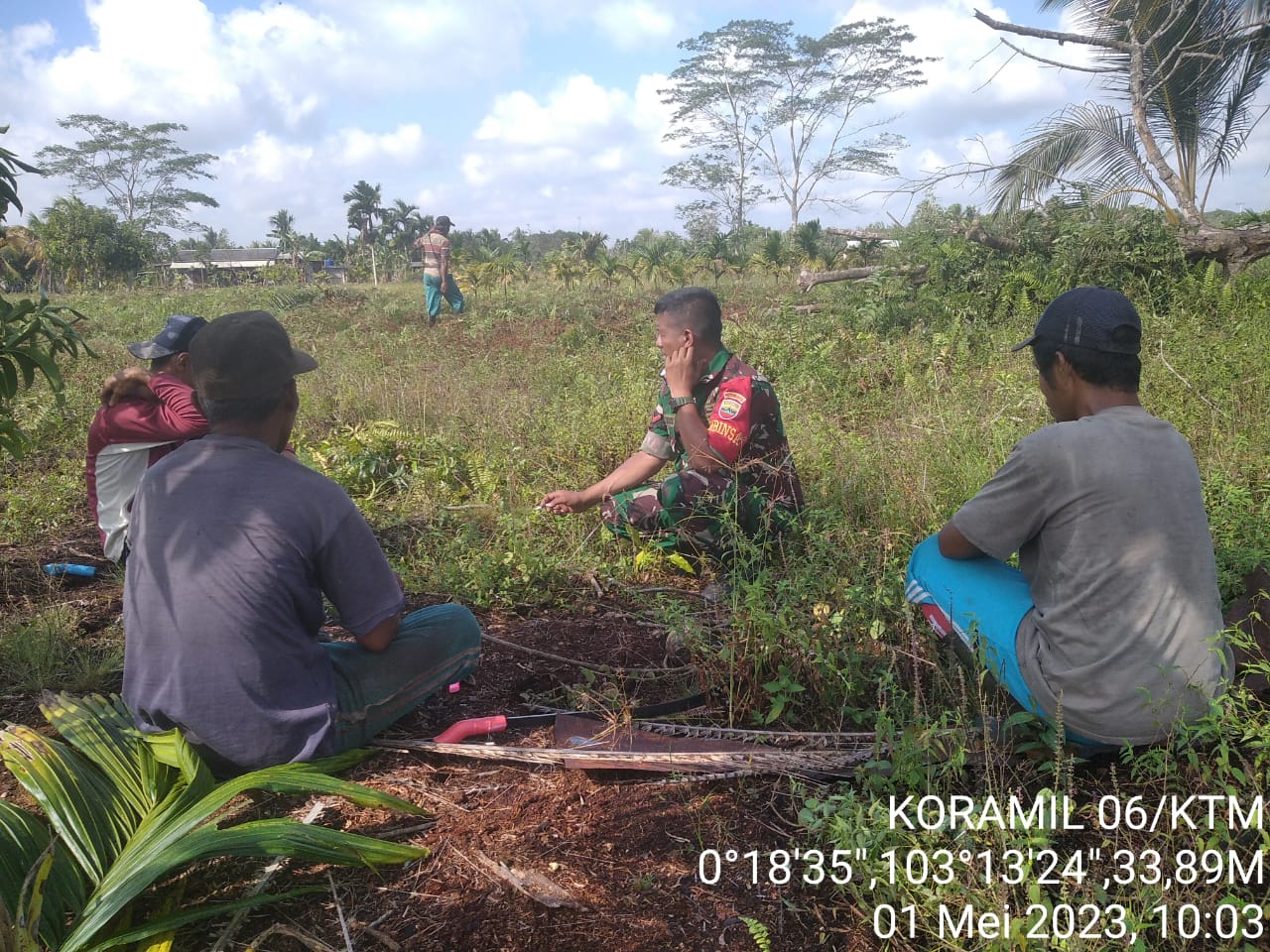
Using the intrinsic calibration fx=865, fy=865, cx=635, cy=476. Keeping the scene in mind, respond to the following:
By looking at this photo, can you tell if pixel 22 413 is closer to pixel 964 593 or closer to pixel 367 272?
pixel 964 593

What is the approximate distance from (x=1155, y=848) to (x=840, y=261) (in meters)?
14.2

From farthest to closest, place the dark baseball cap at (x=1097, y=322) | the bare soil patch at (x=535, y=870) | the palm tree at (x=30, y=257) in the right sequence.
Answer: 1. the palm tree at (x=30, y=257)
2. the dark baseball cap at (x=1097, y=322)
3. the bare soil patch at (x=535, y=870)

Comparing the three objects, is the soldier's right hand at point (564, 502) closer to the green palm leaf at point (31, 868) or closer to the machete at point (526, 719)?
the machete at point (526, 719)

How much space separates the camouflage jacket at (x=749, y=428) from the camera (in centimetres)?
376

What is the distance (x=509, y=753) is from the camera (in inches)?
95.6

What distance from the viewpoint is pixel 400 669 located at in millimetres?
2557

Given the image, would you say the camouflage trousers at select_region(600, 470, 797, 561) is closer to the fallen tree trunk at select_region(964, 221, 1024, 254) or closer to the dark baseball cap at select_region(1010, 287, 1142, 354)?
the dark baseball cap at select_region(1010, 287, 1142, 354)

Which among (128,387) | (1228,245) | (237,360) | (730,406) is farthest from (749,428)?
(1228,245)

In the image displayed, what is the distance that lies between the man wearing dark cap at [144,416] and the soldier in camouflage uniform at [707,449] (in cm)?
161

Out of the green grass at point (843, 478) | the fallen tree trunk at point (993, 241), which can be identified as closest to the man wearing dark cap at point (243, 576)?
the green grass at point (843, 478)

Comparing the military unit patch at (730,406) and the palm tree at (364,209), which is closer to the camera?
the military unit patch at (730,406)

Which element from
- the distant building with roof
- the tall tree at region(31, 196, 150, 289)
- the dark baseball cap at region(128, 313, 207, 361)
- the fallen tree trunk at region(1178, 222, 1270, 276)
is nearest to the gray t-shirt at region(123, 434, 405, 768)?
the dark baseball cap at region(128, 313, 207, 361)

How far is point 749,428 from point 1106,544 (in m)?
1.79
